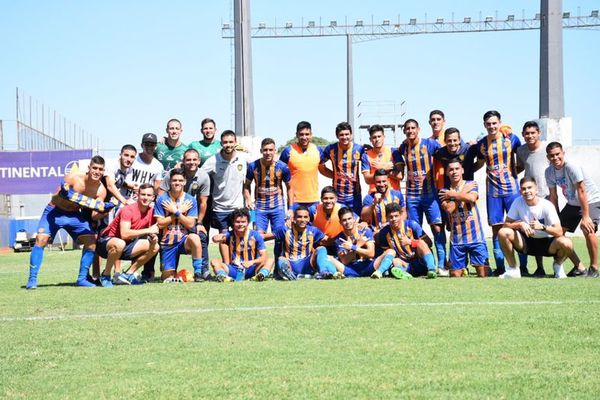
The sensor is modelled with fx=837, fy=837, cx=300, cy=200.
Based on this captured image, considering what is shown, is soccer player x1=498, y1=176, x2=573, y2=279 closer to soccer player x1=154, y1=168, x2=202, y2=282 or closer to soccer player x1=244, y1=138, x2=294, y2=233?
soccer player x1=244, y1=138, x2=294, y2=233

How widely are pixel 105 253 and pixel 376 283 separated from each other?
3.36m

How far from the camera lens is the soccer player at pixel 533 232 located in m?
9.90

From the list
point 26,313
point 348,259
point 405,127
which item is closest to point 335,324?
point 26,313

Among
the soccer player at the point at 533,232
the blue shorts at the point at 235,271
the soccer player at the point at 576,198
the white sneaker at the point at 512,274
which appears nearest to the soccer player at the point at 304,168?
the blue shorts at the point at 235,271

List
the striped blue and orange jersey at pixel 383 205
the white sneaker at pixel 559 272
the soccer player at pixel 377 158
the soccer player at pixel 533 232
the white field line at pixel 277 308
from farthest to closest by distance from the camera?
the soccer player at pixel 377 158
the striped blue and orange jersey at pixel 383 205
the soccer player at pixel 533 232
the white sneaker at pixel 559 272
the white field line at pixel 277 308

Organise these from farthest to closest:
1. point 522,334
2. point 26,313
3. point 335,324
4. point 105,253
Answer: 1. point 105,253
2. point 26,313
3. point 335,324
4. point 522,334

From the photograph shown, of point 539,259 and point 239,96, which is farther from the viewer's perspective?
point 239,96

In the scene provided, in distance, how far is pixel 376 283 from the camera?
368 inches

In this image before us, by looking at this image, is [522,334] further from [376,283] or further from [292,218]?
[292,218]

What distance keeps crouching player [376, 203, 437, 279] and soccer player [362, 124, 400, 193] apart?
793 mm

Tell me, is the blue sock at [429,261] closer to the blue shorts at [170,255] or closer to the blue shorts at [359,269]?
the blue shorts at [359,269]

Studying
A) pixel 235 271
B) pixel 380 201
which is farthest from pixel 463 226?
pixel 235 271

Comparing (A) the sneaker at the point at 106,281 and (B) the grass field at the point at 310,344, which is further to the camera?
(A) the sneaker at the point at 106,281

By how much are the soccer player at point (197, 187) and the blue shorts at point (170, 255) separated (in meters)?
0.27
